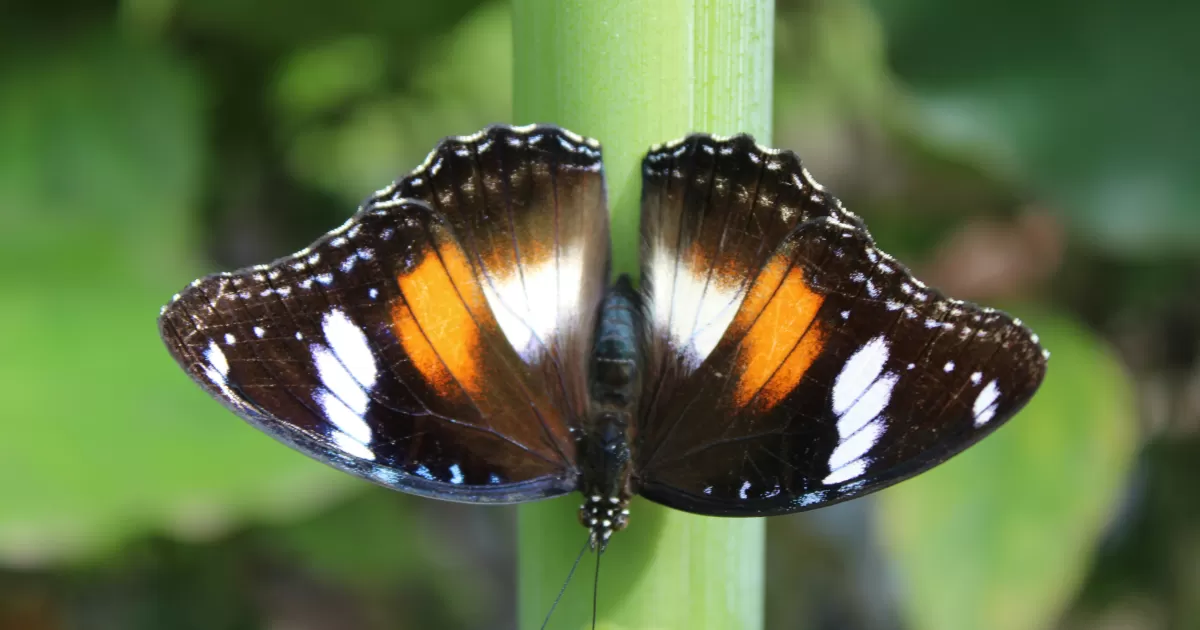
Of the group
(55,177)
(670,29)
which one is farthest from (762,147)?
(55,177)

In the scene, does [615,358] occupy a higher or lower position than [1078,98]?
lower

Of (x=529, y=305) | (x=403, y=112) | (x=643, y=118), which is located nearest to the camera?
(x=643, y=118)

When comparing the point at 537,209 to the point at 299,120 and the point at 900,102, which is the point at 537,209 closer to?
the point at 900,102

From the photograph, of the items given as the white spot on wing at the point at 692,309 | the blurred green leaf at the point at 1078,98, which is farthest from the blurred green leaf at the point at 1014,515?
the white spot on wing at the point at 692,309

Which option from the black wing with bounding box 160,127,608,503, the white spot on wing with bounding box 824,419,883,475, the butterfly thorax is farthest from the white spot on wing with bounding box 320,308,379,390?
the white spot on wing with bounding box 824,419,883,475

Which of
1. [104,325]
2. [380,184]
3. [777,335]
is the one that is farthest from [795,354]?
[380,184]

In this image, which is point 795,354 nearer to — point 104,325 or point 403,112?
point 104,325
